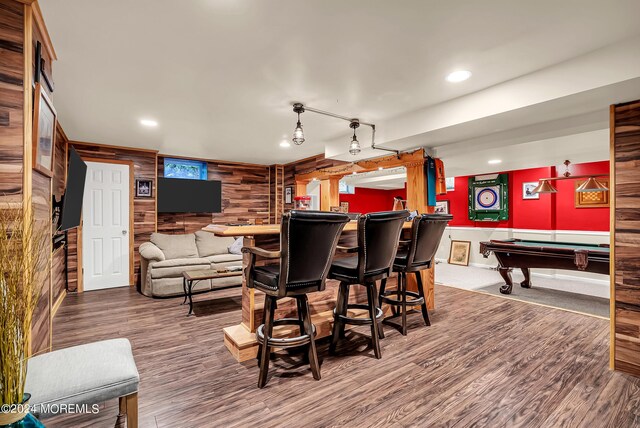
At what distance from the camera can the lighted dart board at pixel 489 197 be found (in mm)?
7160

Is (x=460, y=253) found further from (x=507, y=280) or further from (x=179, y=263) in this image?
(x=179, y=263)

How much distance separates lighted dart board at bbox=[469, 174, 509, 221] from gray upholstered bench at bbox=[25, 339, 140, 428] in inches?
307

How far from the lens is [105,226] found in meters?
5.07

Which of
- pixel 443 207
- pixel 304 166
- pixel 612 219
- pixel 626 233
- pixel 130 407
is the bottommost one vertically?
pixel 130 407

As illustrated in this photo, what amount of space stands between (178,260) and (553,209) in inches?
291

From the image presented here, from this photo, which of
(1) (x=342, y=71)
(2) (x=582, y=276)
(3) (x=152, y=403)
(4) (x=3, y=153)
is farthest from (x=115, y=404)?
(2) (x=582, y=276)

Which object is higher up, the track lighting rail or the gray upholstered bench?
the track lighting rail

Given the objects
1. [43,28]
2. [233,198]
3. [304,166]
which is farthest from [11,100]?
[233,198]

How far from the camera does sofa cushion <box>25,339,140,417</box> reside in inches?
47.6

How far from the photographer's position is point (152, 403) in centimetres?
197

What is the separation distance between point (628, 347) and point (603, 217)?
4.53 metres

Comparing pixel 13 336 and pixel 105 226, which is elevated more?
pixel 105 226

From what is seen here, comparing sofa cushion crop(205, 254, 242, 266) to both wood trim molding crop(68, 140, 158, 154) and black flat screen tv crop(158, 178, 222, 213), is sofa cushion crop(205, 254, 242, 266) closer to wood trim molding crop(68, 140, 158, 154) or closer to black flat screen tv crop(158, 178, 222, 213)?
black flat screen tv crop(158, 178, 222, 213)

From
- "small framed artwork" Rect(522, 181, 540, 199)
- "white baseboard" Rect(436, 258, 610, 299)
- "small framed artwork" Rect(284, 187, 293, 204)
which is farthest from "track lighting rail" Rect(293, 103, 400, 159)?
"small framed artwork" Rect(522, 181, 540, 199)
